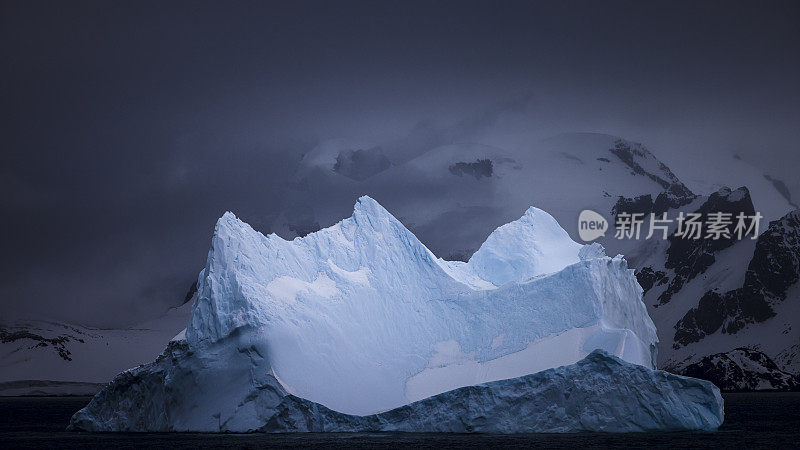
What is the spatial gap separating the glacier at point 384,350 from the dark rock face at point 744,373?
108 meters

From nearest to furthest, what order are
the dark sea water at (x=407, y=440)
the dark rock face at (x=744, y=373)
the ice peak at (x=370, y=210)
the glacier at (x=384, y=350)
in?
1. the dark sea water at (x=407, y=440)
2. the glacier at (x=384, y=350)
3. the ice peak at (x=370, y=210)
4. the dark rock face at (x=744, y=373)

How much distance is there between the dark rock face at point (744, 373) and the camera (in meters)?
165

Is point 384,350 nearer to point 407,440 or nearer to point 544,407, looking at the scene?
point 407,440

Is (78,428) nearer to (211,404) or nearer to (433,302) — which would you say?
(211,404)

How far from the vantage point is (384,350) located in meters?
58.5

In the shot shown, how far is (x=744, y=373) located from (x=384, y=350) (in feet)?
398

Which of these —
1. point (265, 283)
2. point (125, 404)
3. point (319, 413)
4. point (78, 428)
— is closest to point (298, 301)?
point (265, 283)

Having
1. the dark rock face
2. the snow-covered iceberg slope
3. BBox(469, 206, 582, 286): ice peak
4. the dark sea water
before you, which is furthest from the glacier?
the dark rock face

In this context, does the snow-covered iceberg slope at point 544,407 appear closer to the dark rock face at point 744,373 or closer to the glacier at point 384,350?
the glacier at point 384,350

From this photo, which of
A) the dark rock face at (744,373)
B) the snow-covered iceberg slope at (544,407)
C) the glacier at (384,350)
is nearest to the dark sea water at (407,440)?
the snow-covered iceberg slope at (544,407)

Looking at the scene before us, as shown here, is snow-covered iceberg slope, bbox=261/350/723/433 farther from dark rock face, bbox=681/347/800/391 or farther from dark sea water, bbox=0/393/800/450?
dark rock face, bbox=681/347/800/391

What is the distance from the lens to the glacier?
2088 inches

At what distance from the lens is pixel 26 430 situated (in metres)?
66.1

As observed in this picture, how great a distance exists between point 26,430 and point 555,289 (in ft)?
106
